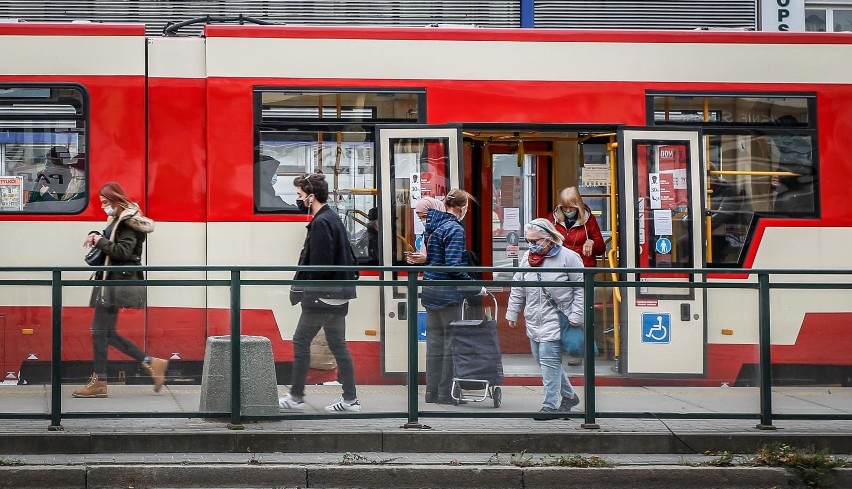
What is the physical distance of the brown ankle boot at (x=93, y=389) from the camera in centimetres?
843

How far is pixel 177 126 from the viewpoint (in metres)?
10.9

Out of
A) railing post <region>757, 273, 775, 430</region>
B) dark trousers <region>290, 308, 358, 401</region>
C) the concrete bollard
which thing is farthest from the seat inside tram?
the concrete bollard

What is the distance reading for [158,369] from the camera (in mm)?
8523

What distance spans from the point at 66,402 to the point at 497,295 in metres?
3.31

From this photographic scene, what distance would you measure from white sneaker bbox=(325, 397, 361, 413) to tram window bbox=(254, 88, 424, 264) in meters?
2.42

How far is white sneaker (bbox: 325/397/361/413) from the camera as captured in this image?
8688mm

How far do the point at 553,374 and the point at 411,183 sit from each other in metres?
2.77

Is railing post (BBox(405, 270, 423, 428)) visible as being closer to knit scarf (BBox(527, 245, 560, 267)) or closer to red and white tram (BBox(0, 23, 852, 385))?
knit scarf (BBox(527, 245, 560, 267))

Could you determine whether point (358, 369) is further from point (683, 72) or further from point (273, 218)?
point (683, 72)

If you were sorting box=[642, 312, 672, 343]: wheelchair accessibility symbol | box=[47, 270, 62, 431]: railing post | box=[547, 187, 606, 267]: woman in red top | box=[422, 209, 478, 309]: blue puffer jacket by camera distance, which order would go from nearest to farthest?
box=[47, 270, 62, 431]: railing post < box=[642, 312, 672, 343]: wheelchair accessibility symbol < box=[422, 209, 478, 309]: blue puffer jacket < box=[547, 187, 606, 267]: woman in red top

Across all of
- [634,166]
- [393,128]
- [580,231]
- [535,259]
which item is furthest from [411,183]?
[634,166]

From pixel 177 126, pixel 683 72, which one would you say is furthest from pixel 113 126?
pixel 683 72

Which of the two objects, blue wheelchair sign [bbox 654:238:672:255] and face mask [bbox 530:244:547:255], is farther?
blue wheelchair sign [bbox 654:238:672:255]

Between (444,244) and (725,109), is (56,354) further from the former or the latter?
(725,109)
